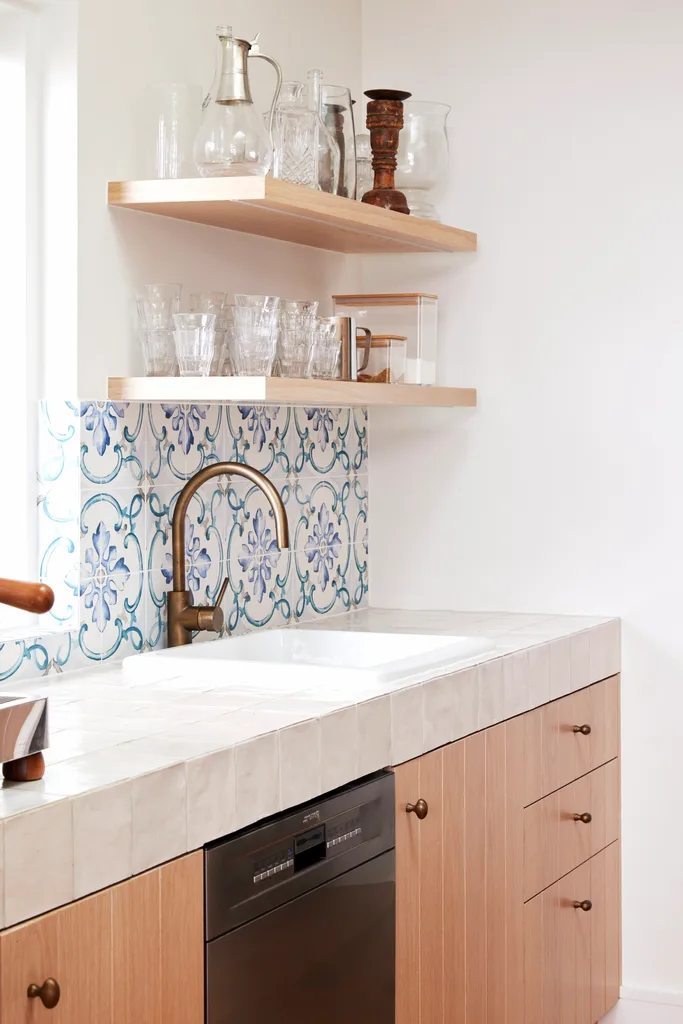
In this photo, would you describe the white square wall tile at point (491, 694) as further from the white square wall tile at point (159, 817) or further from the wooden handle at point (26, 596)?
the wooden handle at point (26, 596)

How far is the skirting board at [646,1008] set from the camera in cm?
296

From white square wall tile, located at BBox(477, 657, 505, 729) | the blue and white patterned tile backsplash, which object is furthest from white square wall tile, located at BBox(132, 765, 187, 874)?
white square wall tile, located at BBox(477, 657, 505, 729)

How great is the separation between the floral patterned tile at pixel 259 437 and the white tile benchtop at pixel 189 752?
647 mm

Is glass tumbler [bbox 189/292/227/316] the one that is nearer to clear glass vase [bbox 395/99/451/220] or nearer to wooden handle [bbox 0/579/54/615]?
clear glass vase [bbox 395/99/451/220]

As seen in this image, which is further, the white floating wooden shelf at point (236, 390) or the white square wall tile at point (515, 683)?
the white square wall tile at point (515, 683)

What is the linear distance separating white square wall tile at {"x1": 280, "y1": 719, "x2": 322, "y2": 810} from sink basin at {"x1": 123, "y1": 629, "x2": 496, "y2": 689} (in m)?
0.27

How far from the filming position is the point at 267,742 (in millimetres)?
1719

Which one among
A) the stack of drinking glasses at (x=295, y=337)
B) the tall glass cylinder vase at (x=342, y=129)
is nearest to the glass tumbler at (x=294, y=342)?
the stack of drinking glasses at (x=295, y=337)

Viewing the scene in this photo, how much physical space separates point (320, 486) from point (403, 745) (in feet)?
3.54

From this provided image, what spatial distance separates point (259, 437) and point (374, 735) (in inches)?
39.2

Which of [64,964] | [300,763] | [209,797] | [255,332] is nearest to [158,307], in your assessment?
[255,332]

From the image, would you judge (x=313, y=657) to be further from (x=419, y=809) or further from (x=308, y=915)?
(x=308, y=915)

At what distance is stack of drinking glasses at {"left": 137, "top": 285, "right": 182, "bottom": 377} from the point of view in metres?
2.35

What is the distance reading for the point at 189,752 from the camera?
1.61m
